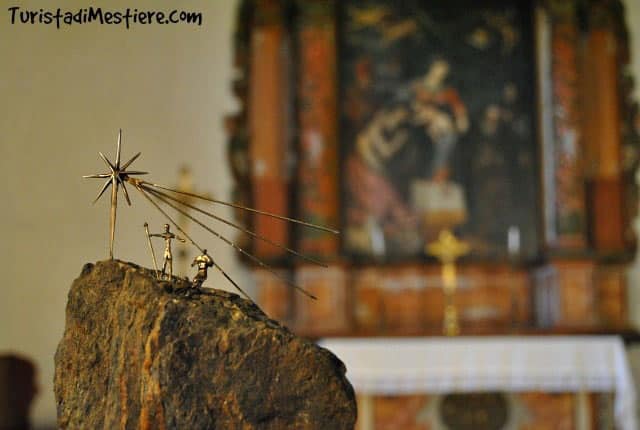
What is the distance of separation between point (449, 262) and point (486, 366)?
53.5 inches

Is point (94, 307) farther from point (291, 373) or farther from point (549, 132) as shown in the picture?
point (549, 132)

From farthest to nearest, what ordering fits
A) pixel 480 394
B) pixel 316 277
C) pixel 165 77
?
pixel 165 77, pixel 316 277, pixel 480 394

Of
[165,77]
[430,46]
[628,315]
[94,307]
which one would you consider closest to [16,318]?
[165,77]

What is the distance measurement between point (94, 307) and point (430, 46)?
263 inches

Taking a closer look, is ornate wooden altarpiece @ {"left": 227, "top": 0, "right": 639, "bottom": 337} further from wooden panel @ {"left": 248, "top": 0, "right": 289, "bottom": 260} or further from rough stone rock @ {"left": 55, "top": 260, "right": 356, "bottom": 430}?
rough stone rock @ {"left": 55, "top": 260, "right": 356, "bottom": 430}

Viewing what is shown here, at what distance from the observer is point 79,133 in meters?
9.05

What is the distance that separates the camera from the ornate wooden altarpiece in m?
8.91

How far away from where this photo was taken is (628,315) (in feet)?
30.3

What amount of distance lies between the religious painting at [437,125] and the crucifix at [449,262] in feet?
0.43

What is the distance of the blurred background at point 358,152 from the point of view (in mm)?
8875

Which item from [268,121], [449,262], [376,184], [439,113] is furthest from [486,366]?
[268,121]

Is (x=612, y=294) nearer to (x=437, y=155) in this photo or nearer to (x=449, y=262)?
(x=449, y=262)

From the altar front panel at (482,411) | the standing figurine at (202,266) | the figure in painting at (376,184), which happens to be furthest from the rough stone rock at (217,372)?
the figure in painting at (376,184)

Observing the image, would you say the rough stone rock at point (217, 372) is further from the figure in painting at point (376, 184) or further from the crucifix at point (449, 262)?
the figure in painting at point (376, 184)
